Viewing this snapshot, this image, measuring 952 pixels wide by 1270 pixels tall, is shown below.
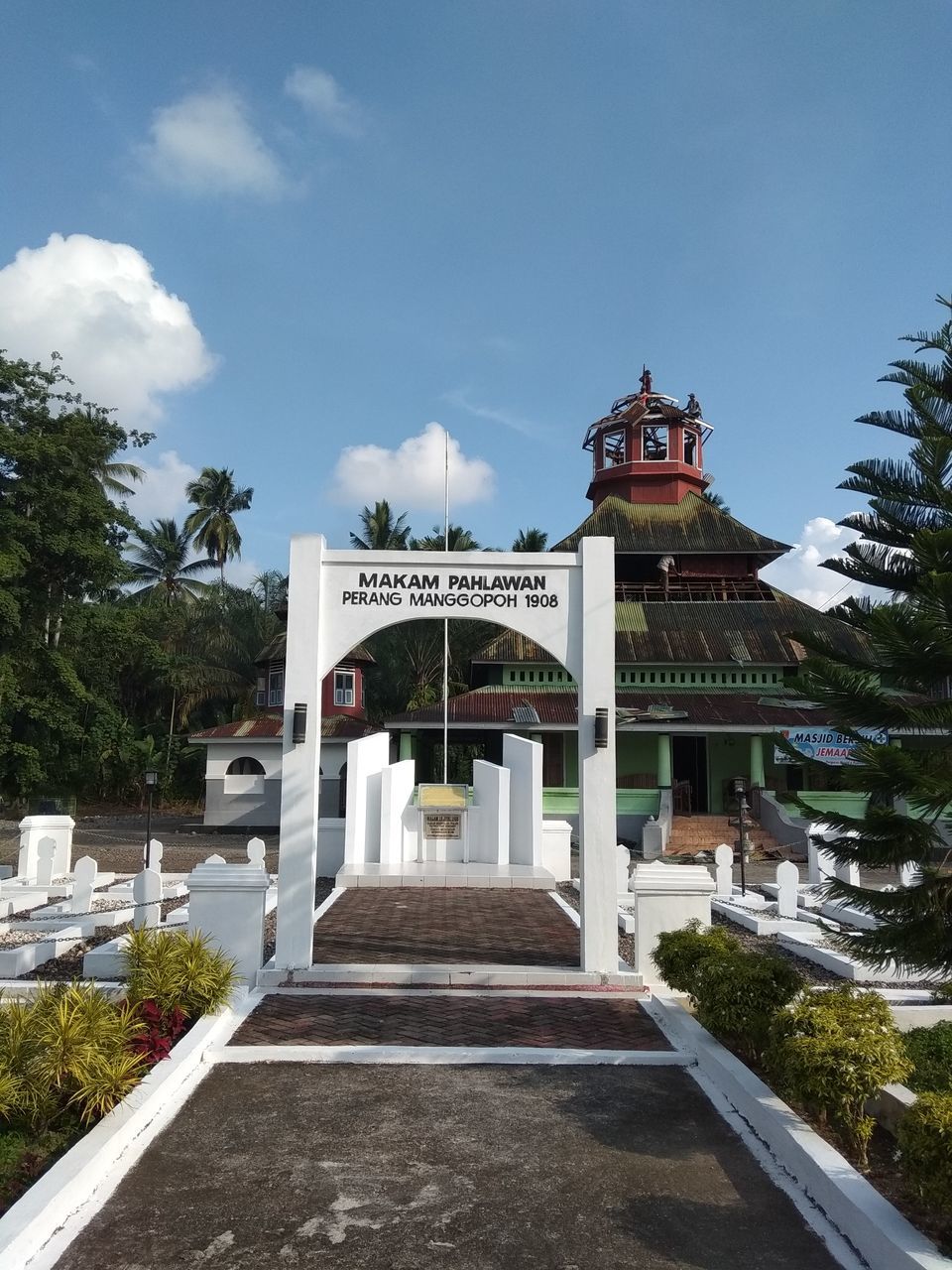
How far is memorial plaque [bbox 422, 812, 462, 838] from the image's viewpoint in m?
16.1

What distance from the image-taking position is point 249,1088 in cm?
529

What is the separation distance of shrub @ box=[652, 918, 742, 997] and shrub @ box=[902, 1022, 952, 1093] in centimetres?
118

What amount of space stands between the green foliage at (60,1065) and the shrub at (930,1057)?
4026 millimetres

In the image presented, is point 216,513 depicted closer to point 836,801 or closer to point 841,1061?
point 836,801

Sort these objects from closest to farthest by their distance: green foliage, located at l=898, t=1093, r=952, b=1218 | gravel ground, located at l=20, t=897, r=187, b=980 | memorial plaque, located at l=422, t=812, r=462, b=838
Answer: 1. green foliage, located at l=898, t=1093, r=952, b=1218
2. gravel ground, located at l=20, t=897, r=187, b=980
3. memorial plaque, located at l=422, t=812, r=462, b=838

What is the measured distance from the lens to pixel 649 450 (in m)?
34.8

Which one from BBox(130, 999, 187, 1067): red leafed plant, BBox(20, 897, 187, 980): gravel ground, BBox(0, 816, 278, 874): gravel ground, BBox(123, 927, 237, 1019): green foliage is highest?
BBox(123, 927, 237, 1019): green foliage

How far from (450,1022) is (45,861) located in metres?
11.8

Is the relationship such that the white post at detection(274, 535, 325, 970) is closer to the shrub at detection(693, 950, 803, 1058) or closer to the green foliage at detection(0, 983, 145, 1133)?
the green foliage at detection(0, 983, 145, 1133)

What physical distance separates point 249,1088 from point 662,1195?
2421 millimetres

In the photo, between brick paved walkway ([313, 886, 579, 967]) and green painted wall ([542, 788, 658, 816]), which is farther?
green painted wall ([542, 788, 658, 816])

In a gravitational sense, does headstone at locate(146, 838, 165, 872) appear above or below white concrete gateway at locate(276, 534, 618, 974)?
below

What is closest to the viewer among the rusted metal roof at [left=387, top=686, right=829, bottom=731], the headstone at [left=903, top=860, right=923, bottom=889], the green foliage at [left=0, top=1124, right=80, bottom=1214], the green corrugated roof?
the green foliage at [left=0, top=1124, right=80, bottom=1214]

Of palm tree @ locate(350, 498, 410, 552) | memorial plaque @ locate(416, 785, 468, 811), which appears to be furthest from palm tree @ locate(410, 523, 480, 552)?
memorial plaque @ locate(416, 785, 468, 811)
